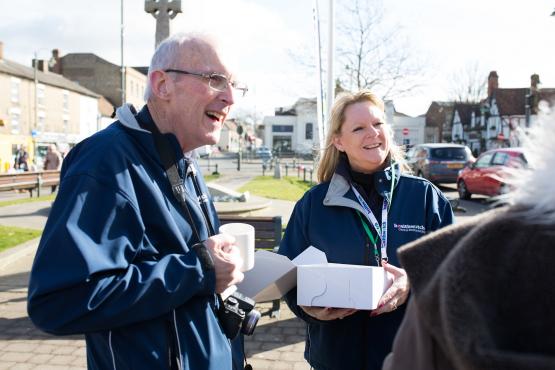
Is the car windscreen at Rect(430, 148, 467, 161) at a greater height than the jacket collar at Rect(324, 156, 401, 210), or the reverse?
the car windscreen at Rect(430, 148, 467, 161)

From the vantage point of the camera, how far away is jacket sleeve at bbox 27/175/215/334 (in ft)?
5.07

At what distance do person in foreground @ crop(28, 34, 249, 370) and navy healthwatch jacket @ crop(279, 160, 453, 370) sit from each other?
29.6 inches

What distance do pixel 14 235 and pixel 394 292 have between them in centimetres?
828

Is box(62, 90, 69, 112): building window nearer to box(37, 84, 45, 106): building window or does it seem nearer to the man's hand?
box(37, 84, 45, 106): building window

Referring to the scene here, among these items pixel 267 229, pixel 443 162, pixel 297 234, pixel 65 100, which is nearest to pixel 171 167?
pixel 297 234

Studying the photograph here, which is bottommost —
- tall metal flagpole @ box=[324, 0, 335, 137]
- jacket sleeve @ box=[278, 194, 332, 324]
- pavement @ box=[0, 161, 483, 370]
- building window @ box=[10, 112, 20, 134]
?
pavement @ box=[0, 161, 483, 370]

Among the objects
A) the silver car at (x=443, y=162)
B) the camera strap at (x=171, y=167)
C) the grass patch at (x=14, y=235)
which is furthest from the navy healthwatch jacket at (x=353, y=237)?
the silver car at (x=443, y=162)

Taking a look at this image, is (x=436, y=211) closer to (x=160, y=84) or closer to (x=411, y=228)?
(x=411, y=228)

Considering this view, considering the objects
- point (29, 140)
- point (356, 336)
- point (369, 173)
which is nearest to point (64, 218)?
point (356, 336)

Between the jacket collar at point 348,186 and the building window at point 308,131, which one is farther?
the building window at point 308,131

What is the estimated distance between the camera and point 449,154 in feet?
67.1

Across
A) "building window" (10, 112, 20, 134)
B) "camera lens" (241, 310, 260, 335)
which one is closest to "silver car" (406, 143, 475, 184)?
"camera lens" (241, 310, 260, 335)

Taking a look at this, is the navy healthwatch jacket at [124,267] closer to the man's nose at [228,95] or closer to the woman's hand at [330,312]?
the man's nose at [228,95]

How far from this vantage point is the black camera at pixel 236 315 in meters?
2.03
